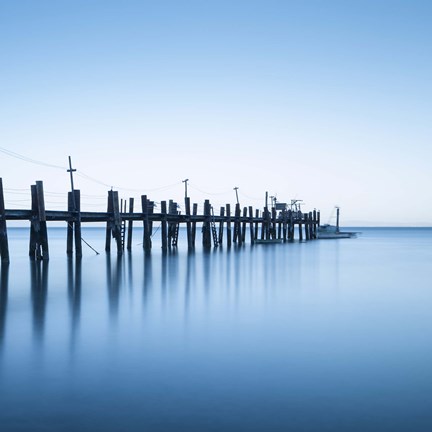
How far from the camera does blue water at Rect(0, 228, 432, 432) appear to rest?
508cm

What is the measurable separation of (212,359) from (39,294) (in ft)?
26.8

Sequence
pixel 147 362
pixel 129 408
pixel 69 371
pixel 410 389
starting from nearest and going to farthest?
pixel 129 408 → pixel 410 389 → pixel 69 371 → pixel 147 362

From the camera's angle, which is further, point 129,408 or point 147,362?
point 147,362

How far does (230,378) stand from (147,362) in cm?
139

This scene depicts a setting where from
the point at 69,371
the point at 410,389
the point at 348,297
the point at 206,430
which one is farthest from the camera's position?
the point at 348,297

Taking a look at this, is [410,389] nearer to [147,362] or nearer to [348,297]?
[147,362]

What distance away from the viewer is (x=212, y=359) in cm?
738

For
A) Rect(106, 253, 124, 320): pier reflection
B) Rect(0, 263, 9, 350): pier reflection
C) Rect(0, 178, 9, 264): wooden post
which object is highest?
Rect(0, 178, 9, 264): wooden post

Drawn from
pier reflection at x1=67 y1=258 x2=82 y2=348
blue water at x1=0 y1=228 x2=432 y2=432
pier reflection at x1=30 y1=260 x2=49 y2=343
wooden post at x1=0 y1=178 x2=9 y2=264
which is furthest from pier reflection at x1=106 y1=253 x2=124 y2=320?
wooden post at x1=0 y1=178 x2=9 y2=264

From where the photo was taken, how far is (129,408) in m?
5.25

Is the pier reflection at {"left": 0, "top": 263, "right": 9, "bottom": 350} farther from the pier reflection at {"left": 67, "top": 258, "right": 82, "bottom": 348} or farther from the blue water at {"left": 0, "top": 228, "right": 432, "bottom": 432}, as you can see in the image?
the pier reflection at {"left": 67, "top": 258, "right": 82, "bottom": 348}

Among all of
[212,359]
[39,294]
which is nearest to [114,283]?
[39,294]

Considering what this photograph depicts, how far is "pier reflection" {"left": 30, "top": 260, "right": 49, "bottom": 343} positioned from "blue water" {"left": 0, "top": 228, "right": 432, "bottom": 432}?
8cm

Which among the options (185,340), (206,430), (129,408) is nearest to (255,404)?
(206,430)
